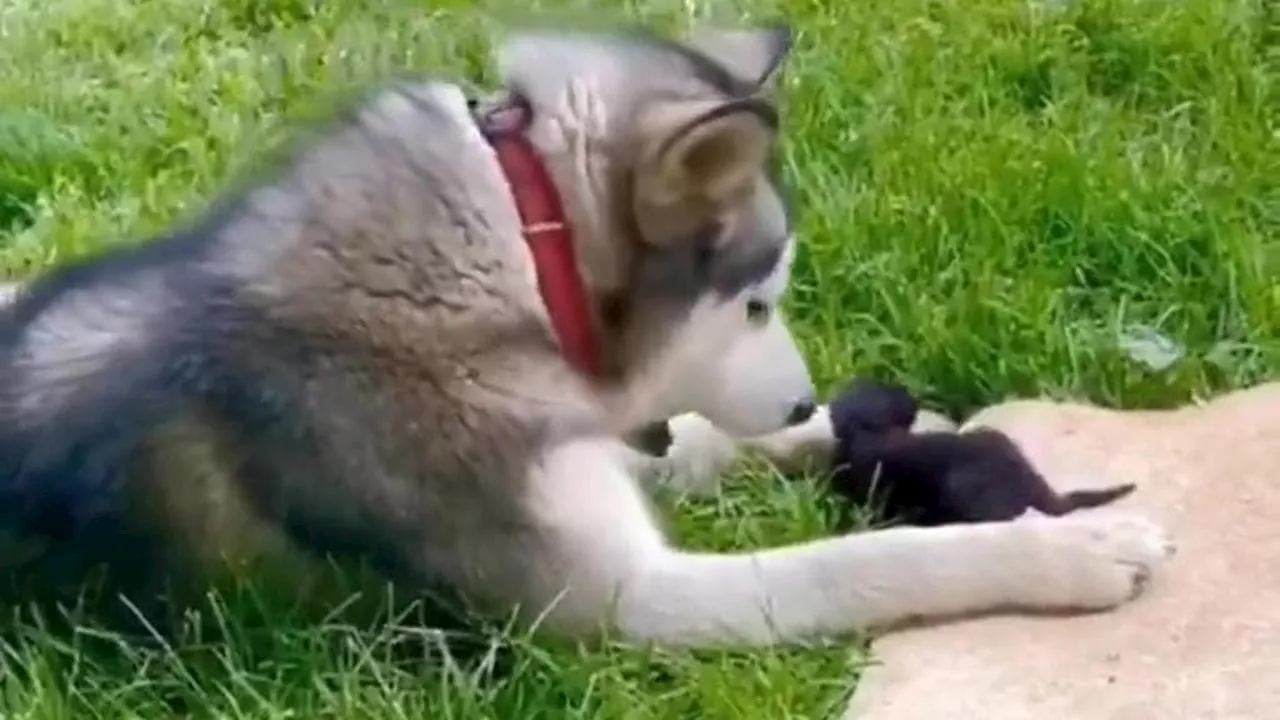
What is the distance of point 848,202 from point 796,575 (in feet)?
3.73

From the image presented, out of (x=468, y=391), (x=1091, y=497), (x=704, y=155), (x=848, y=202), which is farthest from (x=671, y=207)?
(x=848, y=202)

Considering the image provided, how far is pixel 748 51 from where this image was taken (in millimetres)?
2768

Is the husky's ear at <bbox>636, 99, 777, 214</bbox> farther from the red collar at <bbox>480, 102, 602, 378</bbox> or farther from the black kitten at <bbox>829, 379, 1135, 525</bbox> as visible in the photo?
the black kitten at <bbox>829, 379, 1135, 525</bbox>

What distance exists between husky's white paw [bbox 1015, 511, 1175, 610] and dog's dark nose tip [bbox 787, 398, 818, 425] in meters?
0.31

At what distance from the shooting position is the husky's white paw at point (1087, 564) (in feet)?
8.29

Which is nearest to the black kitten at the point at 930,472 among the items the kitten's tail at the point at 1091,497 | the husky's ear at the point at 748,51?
the kitten's tail at the point at 1091,497

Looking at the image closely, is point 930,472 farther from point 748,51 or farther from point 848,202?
point 848,202

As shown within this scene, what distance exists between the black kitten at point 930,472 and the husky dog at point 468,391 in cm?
16

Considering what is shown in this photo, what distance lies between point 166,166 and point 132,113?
27 cm

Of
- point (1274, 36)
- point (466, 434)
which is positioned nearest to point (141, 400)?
point (466, 434)

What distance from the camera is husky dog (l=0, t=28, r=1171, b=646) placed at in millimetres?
2447

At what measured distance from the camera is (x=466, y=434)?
247 cm

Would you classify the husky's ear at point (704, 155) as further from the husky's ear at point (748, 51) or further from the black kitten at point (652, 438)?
the black kitten at point (652, 438)

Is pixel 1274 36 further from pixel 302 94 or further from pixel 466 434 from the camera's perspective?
pixel 466 434
